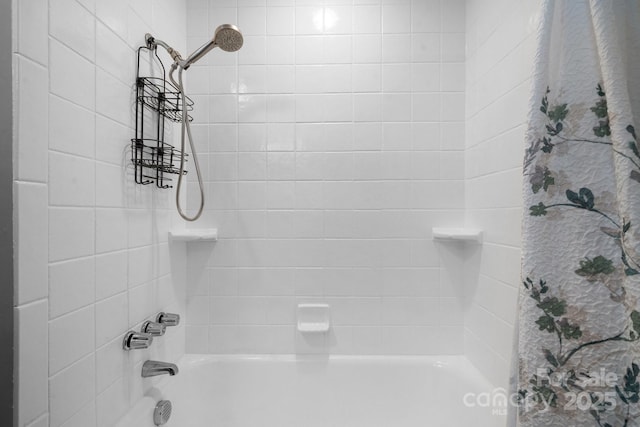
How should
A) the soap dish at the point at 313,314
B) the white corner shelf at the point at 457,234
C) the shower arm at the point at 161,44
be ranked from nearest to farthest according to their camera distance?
the shower arm at the point at 161,44 < the white corner shelf at the point at 457,234 < the soap dish at the point at 313,314

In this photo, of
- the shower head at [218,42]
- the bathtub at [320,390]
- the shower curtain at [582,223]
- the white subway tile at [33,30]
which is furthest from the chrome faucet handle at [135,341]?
the shower curtain at [582,223]

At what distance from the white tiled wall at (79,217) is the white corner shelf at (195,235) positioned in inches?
4.5

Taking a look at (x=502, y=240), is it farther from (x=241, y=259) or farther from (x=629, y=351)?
(x=241, y=259)

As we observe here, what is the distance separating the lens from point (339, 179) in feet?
4.64

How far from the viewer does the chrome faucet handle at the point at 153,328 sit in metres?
1.04

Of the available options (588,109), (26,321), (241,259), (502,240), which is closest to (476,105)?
(502,240)

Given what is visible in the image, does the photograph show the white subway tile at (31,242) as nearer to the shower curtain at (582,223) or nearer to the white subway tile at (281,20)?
the shower curtain at (582,223)

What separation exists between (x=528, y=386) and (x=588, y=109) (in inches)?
23.8

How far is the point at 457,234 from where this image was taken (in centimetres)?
127

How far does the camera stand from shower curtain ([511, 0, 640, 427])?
556 mm

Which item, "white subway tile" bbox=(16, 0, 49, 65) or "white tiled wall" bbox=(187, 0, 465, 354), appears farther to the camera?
"white tiled wall" bbox=(187, 0, 465, 354)

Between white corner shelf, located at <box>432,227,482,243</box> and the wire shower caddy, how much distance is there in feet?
3.74

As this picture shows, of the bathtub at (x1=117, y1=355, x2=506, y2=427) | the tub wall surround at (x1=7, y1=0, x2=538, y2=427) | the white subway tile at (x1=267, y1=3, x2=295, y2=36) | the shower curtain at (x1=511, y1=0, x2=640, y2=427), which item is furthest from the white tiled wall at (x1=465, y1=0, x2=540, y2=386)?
the white subway tile at (x1=267, y1=3, x2=295, y2=36)

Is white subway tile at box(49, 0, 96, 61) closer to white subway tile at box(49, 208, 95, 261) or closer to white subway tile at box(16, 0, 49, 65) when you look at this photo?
white subway tile at box(16, 0, 49, 65)
